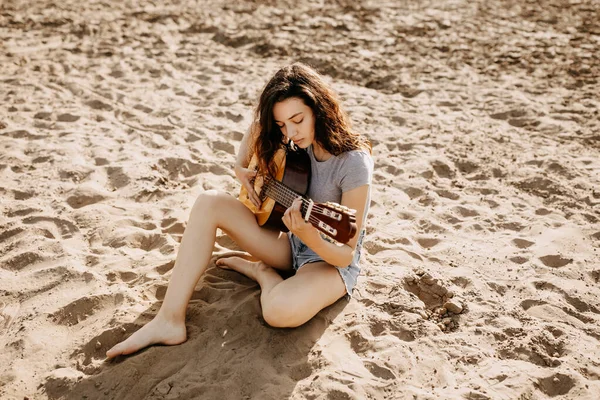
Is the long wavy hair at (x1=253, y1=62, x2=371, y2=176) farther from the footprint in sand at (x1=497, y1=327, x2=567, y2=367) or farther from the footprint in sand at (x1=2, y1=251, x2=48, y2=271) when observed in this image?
the footprint in sand at (x1=2, y1=251, x2=48, y2=271)

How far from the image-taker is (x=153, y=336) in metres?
2.51

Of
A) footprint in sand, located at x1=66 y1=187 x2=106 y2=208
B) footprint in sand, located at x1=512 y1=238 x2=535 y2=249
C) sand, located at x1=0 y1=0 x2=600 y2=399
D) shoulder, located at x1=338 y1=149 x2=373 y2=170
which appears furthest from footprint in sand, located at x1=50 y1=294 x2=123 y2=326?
footprint in sand, located at x1=512 y1=238 x2=535 y2=249

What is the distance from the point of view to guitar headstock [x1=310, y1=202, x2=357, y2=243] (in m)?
2.18

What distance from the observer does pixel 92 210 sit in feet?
11.6

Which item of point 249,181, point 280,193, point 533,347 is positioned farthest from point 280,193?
point 533,347

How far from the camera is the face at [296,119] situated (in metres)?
2.56

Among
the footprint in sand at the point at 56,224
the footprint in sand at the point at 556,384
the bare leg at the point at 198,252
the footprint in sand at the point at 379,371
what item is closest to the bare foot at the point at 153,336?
the bare leg at the point at 198,252

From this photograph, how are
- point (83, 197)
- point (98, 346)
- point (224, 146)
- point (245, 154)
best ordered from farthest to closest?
point (224, 146), point (83, 197), point (245, 154), point (98, 346)

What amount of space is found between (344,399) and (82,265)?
1686 mm

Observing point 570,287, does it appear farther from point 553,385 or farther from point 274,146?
point 274,146

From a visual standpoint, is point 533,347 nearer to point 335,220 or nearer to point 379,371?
point 379,371

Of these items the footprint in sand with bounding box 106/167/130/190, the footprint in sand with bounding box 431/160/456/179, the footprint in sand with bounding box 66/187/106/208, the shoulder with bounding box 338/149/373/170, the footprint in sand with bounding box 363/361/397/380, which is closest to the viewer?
the footprint in sand with bounding box 363/361/397/380

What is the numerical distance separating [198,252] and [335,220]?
79cm

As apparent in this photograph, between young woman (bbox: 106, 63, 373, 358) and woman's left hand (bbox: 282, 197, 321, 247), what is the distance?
1.1 inches
